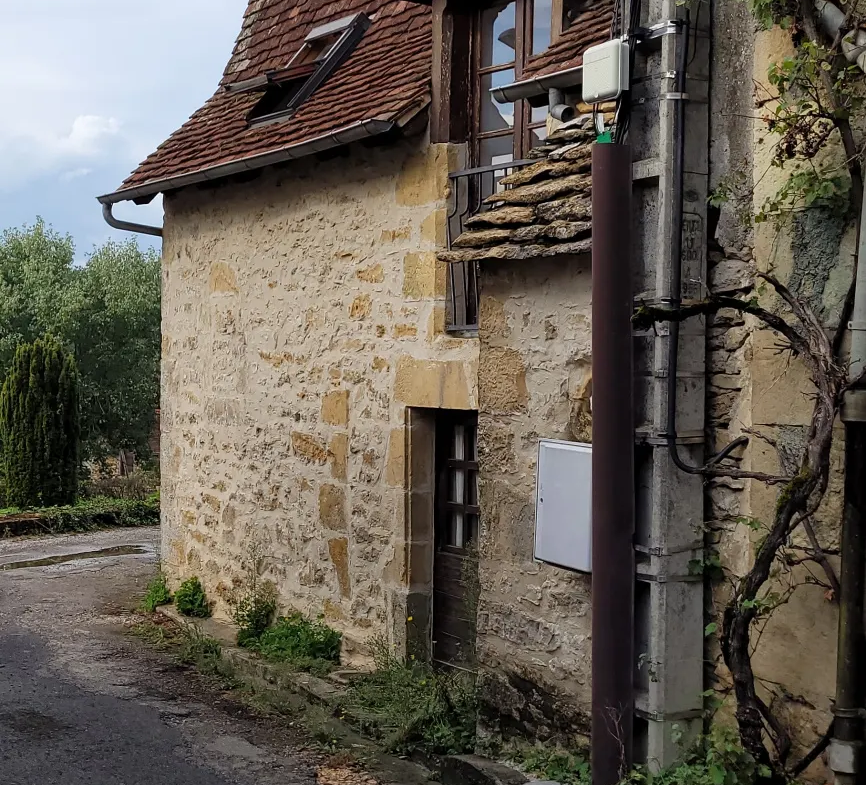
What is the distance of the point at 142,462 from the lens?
2248 cm

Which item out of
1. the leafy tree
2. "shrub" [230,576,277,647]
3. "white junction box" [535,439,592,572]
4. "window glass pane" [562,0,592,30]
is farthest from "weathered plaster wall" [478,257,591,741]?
the leafy tree

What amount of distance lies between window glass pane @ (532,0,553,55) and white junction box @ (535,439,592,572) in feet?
9.04

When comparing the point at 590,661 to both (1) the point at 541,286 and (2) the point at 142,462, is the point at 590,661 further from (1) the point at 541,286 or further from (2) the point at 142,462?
(2) the point at 142,462

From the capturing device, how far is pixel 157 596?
32.7 ft

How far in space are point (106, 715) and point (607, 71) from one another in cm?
478

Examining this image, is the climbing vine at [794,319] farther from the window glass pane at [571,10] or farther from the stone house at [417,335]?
the window glass pane at [571,10]

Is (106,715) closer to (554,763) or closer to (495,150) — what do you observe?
(554,763)

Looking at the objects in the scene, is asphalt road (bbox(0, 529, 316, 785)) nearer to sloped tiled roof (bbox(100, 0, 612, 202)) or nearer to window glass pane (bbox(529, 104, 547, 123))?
sloped tiled roof (bbox(100, 0, 612, 202))

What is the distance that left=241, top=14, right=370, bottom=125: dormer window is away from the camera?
27.7ft

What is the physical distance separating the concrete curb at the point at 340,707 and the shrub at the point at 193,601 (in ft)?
0.27

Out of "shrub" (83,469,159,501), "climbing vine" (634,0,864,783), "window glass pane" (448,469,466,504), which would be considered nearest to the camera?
"climbing vine" (634,0,864,783)

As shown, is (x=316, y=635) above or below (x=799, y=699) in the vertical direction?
below

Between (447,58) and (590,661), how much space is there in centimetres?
390

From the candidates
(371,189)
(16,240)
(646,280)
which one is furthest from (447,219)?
(16,240)
